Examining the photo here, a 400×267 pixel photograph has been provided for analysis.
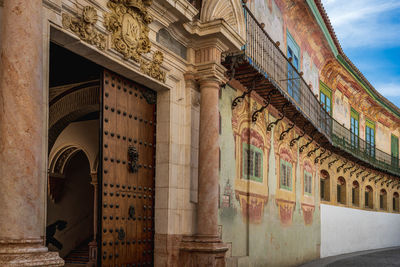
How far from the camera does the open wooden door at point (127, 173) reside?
7.30 meters

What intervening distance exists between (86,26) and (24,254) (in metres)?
2.94

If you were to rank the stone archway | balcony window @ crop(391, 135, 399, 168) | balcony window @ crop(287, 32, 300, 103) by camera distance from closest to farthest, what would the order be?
balcony window @ crop(287, 32, 300, 103) < the stone archway < balcony window @ crop(391, 135, 399, 168)

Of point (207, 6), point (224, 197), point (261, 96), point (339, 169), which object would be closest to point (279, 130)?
point (261, 96)

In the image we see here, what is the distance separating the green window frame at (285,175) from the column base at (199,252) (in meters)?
6.33

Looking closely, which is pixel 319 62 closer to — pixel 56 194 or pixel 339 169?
pixel 339 169

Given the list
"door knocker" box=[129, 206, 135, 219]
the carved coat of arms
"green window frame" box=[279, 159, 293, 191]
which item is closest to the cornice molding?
the carved coat of arms

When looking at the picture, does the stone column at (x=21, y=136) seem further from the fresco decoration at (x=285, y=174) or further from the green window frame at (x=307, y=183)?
the green window frame at (x=307, y=183)

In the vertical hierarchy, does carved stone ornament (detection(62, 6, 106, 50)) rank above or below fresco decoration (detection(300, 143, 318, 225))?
above

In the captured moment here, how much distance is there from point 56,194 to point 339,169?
1327 centimetres

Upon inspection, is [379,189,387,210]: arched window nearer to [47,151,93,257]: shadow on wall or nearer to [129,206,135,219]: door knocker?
[47,151,93,257]: shadow on wall

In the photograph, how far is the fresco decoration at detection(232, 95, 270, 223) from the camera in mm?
11188

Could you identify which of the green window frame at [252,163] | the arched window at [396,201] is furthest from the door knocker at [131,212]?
the arched window at [396,201]

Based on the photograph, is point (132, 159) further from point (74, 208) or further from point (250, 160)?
point (74, 208)

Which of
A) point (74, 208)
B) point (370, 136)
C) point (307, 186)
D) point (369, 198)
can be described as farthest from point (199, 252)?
point (370, 136)
